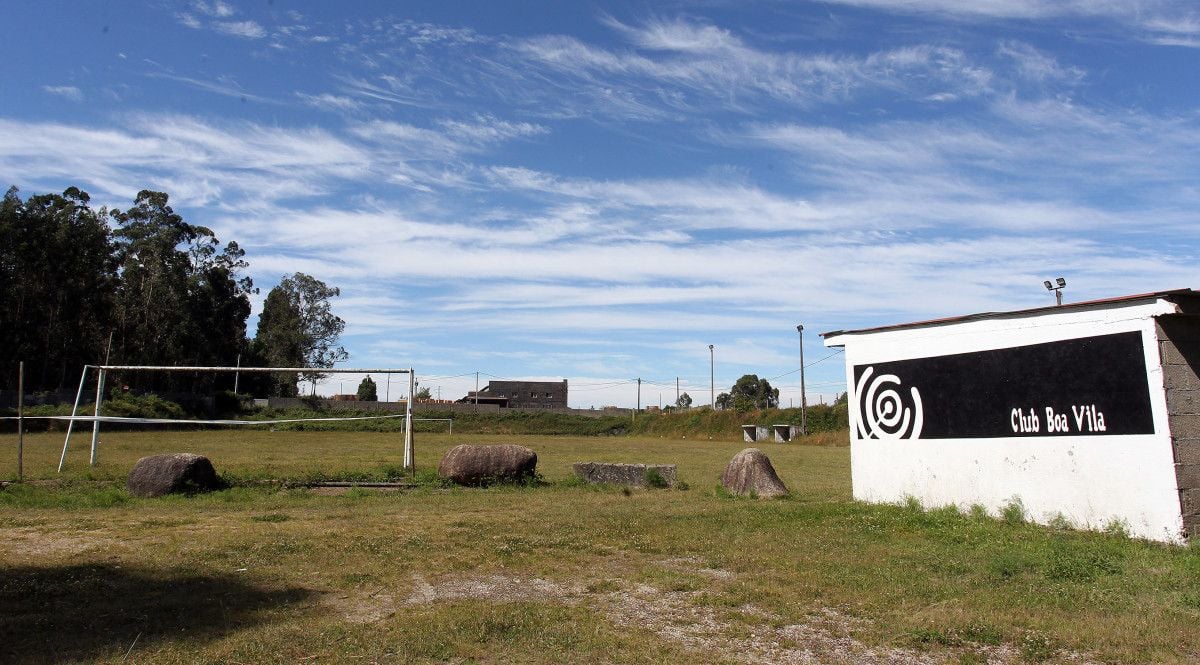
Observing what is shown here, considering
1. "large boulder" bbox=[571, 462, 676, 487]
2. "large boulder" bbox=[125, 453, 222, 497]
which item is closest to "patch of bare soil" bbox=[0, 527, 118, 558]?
"large boulder" bbox=[125, 453, 222, 497]

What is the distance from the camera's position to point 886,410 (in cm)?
1271

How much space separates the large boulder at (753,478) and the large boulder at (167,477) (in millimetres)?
8782

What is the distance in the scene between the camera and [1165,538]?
9.02 metres

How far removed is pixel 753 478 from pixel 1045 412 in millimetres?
5073

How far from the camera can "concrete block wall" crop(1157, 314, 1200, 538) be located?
353 inches

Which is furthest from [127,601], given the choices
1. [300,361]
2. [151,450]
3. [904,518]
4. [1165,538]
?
[300,361]

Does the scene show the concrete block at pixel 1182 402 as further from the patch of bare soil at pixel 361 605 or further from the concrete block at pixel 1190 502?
the patch of bare soil at pixel 361 605

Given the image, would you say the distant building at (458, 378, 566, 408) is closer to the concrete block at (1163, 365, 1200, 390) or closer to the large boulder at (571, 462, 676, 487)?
the large boulder at (571, 462, 676, 487)

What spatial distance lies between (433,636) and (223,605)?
1893 millimetres

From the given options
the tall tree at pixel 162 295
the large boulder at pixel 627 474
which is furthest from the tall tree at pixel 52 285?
the large boulder at pixel 627 474

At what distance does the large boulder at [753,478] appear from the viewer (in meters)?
14.2

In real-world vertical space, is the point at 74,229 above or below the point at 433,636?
above

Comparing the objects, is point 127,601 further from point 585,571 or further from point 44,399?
point 44,399

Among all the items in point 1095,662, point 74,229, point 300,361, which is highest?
point 74,229
